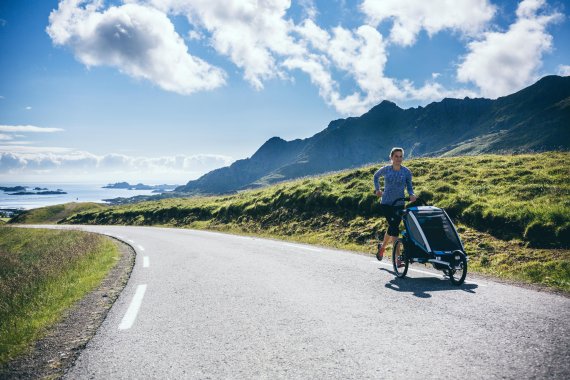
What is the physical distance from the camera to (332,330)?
14.4ft

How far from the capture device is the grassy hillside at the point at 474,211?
8.76 metres

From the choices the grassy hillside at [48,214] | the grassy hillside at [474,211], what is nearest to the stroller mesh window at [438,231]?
the grassy hillside at [474,211]

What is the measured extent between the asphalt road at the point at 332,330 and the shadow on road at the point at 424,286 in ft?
0.12

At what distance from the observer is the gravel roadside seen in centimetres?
379

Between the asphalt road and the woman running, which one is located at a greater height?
the woman running

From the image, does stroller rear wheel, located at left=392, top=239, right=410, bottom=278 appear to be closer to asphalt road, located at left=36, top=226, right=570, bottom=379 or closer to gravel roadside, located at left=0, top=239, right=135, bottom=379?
asphalt road, located at left=36, top=226, right=570, bottom=379

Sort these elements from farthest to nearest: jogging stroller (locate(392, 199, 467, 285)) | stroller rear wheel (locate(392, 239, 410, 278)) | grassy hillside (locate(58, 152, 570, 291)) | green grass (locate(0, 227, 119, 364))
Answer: grassy hillside (locate(58, 152, 570, 291)) < stroller rear wheel (locate(392, 239, 410, 278)) < jogging stroller (locate(392, 199, 467, 285)) < green grass (locate(0, 227, 119, 364))

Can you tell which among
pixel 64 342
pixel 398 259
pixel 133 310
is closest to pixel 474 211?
pixel 398 259

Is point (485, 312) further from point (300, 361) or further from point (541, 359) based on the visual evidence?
point (300, 361)

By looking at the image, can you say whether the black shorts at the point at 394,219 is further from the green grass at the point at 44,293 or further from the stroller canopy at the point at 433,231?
the green grass at the point at 44,293

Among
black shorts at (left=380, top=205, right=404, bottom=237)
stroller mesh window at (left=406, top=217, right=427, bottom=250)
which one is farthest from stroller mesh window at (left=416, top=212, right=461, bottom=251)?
black shorts at (left=380, top=205, right=404, bottom=237)

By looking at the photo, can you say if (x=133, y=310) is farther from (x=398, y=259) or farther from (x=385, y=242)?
(x=385, y=242)

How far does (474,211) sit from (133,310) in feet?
37.2

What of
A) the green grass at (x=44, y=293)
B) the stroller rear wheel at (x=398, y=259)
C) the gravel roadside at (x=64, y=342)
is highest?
the stroller rear wheel at (x=398, y=259)
